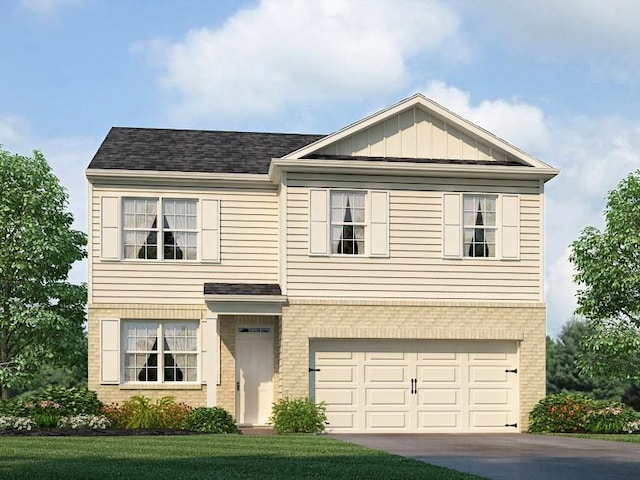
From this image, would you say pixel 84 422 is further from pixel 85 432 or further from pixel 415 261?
pixel 415 261

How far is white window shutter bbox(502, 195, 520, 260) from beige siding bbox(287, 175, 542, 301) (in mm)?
148

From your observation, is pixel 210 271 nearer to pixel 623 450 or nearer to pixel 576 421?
pixel 576 421

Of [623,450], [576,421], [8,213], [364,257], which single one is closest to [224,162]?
[364,257]

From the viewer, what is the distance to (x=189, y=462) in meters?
17.7

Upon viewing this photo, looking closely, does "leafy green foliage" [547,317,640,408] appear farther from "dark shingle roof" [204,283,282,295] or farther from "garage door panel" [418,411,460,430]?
"dark shingle roof" [204,283,282,295]

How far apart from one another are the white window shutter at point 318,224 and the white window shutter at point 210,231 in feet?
9.02

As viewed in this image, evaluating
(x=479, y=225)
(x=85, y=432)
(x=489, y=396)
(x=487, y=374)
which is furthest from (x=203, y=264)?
(x=489, y=396)

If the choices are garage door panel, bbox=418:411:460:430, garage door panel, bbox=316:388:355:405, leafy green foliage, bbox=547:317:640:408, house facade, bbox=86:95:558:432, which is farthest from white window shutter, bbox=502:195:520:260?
leafy green foliage, bbox=547:317:640:408

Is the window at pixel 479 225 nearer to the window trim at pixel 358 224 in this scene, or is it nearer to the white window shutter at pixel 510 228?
the white window shutter at pixel 510 228

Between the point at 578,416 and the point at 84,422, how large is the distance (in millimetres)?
11955

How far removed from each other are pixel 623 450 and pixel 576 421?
5828mm

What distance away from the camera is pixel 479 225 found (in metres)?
28.3

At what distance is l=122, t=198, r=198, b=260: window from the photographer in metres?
28.3

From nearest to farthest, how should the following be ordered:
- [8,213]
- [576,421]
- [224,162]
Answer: [576,421]
[224,162]
[8,213]
